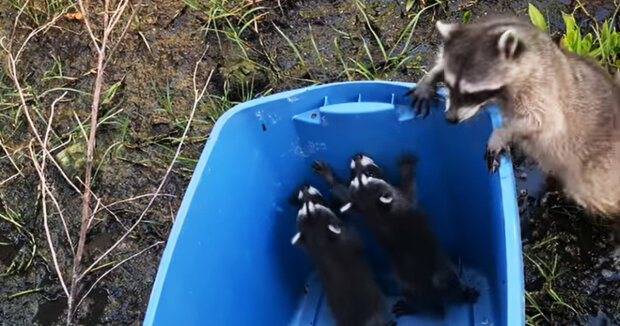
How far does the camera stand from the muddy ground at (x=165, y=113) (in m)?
2.72

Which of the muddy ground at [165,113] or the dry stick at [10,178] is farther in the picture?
the dry stick at [10,178]

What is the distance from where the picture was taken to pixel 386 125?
2592 millimetres

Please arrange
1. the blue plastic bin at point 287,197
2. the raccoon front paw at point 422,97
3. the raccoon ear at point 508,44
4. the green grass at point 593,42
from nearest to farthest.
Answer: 1. the raccoon ear at point 508,44
2. the blue plastic bin at point 287,197
3. the raccoon front paw at point 422,97
4. the green grass at point 593,42

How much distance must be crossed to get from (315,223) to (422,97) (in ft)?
1.82

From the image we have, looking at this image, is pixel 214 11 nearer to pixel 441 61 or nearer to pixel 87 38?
pixel 87 38

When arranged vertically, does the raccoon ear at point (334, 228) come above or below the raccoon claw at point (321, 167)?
below

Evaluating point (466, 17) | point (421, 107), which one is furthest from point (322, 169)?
point (466, 17)

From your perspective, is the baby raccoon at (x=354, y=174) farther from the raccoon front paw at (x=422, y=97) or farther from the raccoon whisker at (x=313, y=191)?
the raccoon front paw at (x=422, y=97)

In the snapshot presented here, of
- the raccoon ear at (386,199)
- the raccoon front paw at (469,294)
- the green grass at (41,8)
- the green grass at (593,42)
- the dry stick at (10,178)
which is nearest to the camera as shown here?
the raccoon ear at (386,199)

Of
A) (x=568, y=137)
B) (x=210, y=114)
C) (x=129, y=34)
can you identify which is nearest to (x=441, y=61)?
(x=568, y=137)

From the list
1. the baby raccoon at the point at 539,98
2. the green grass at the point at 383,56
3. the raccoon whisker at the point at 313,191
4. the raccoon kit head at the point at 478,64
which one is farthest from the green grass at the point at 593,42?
the raccoon whisker at the point at 313,191

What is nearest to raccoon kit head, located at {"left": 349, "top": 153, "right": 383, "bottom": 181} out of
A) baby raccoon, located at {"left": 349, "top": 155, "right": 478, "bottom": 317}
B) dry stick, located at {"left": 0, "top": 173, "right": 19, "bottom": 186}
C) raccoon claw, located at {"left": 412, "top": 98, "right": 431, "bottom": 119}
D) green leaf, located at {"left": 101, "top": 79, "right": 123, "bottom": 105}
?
baby raccoon, located at {"left": 349, "top": 155, "right": 478, "bottom": 317}

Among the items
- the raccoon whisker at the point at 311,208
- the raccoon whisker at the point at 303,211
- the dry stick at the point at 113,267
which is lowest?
the dry stick at the point at 113,267

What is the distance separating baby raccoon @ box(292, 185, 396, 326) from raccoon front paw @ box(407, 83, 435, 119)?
47cm
